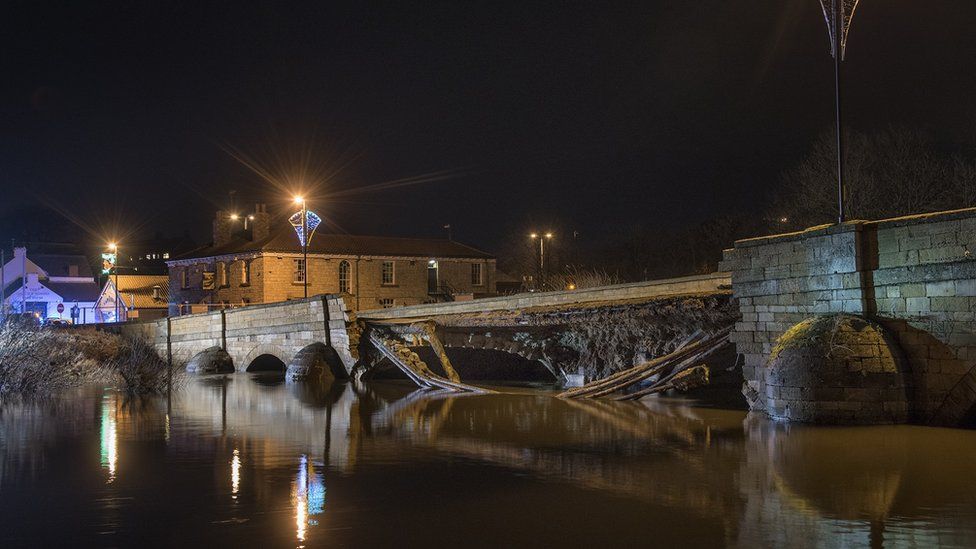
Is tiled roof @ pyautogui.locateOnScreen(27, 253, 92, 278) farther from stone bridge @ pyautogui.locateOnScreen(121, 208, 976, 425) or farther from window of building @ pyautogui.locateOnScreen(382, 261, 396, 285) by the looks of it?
stone bridge @ pyautogui.locateOnScreen(121, 208, 976, 425)

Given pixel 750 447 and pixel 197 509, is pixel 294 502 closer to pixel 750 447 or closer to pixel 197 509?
pixel 197 509

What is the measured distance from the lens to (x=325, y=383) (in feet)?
105

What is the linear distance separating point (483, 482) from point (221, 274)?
4944cm

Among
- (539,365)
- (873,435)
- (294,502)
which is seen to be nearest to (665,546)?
(294,502)

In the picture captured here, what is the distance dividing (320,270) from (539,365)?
2040 cm

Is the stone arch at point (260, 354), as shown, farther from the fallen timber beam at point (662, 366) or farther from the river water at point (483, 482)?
the river water at point (483, 482)

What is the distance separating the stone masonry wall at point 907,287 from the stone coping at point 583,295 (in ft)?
12.2

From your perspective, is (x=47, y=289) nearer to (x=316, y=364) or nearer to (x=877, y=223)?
(x=316, y=364)

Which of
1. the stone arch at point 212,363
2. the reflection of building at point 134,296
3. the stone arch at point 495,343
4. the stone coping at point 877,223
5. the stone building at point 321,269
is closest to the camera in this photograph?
the stone coping at point 877,223

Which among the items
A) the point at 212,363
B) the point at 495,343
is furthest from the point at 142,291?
the point at 495,343

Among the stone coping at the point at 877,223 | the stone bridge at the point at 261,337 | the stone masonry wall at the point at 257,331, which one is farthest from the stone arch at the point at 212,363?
the stone coping at the point at 877,223

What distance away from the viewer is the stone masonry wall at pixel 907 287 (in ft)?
49.2

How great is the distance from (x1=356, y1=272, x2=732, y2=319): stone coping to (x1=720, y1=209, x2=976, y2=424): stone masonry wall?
3.72 meters

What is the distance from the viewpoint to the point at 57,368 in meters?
27.6
